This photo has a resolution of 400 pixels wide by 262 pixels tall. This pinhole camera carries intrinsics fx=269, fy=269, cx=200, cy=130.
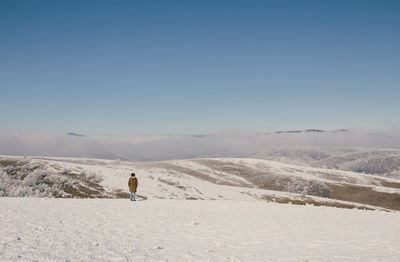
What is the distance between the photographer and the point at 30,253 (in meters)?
7.75

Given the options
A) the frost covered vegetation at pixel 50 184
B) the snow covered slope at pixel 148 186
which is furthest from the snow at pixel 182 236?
the snow covered slope at pixel 148 186

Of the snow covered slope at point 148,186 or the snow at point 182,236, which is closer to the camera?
the snow at point 182,236

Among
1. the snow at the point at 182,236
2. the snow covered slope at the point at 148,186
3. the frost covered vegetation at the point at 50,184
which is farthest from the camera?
the snow covered slope at the point at 148,186

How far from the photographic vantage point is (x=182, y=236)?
1148 cm

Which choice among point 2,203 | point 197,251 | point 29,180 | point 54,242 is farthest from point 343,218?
point 29,180

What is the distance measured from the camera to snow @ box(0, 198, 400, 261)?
27.7ft

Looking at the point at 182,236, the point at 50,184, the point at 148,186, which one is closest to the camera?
the point at 182,236

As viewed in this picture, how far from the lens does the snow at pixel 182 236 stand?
8.45 metres

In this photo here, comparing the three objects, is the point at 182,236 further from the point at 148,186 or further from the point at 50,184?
the point at 148,186

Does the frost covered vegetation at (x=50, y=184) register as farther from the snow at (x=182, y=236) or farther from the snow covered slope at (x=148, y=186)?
the snow at (x=182, y=236)

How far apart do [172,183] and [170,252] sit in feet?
127

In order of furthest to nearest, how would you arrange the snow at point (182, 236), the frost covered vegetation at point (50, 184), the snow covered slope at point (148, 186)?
1. the snow covered slope at point (148, 186)
2. the frost covered vegetation at point (50, 184)
3. the snow at point (182, 236)

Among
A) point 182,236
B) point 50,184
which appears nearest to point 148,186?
point 50,184

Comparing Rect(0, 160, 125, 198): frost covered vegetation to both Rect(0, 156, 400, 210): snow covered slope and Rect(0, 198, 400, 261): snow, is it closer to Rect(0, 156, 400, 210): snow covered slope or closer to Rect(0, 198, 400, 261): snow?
Rect(0, 156, 400, 210): snow covered slope
